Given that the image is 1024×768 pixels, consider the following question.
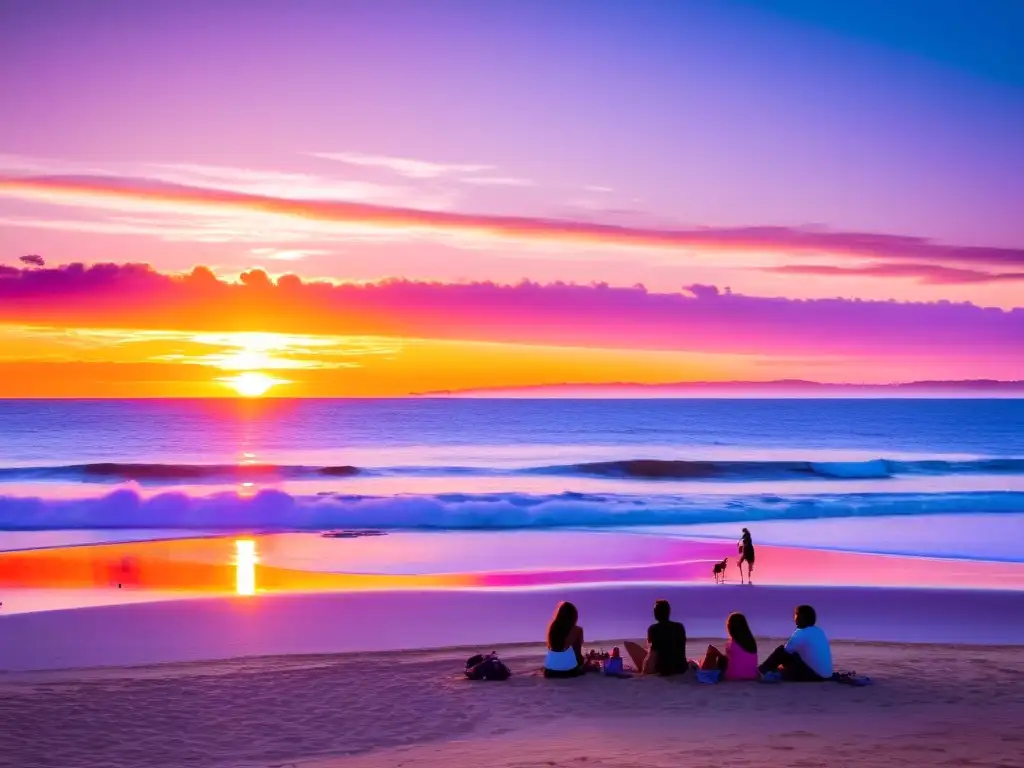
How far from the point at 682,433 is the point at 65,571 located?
74267mm

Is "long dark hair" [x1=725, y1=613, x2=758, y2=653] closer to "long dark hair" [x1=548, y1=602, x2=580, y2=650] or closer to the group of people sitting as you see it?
the group of people sitting

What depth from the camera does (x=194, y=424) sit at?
97500mm

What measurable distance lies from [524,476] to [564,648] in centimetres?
3903

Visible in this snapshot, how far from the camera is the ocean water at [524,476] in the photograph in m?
32.4

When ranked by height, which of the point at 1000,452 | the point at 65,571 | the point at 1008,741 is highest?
the point at 1000,452

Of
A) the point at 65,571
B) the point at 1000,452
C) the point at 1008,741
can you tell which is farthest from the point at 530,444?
the point at 1008,741

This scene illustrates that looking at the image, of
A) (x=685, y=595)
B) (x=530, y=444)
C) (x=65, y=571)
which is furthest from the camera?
(x=530, y=444)

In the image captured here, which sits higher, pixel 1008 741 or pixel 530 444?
pixel 530 444

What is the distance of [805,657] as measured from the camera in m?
11.3

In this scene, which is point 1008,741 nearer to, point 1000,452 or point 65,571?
point 65,571

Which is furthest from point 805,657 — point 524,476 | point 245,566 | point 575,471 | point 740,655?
point 575,471

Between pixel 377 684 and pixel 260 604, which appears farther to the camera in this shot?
pixel 260 604

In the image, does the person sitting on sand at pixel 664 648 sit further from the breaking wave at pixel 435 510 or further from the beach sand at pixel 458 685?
the breaking wave at pixel 435 510

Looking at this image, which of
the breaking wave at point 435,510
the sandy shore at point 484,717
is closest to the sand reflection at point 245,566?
the breaking wave at point 435,510
